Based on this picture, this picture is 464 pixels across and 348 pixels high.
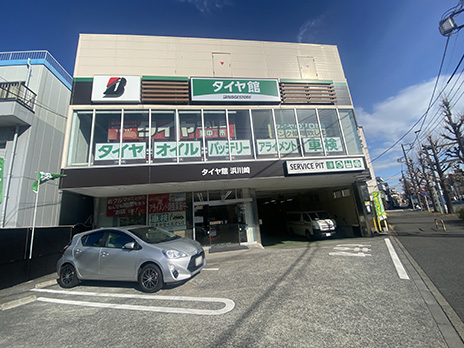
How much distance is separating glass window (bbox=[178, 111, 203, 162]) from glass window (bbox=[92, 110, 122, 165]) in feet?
8.32

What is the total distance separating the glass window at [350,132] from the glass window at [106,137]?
10276 mm

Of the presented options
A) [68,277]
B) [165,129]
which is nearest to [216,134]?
[165,129]

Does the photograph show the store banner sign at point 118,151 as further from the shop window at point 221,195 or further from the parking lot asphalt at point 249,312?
the parking lot asphalt at point 249,312

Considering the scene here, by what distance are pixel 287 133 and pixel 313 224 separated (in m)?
5.67

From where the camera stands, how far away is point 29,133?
9383 mm

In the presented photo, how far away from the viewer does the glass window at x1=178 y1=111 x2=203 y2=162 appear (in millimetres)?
8406

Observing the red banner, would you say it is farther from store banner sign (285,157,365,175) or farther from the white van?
the white van

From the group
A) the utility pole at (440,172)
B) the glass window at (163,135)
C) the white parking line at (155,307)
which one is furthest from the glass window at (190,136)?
the utility pole at (440,172)

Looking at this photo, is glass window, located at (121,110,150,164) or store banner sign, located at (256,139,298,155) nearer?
glass window, located at (121,110,150,164)

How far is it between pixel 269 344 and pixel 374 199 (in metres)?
11.1

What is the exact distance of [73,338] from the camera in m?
2.99

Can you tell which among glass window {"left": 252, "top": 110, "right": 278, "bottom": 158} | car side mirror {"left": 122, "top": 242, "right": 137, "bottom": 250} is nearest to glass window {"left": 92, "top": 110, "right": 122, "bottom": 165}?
car side mirror {"left": 122, "top": 242, "right": 137, "bottom": 250}

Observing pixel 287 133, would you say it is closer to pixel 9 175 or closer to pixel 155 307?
pixel 155 307

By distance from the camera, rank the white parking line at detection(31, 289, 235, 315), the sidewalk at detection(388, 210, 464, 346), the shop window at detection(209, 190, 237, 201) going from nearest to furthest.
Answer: the sidewalk at detection(388, 210, 464, 346), the white parking line at detection(31, 289, 235, 315), the shop window at detection(209, 190, 237, 201)
